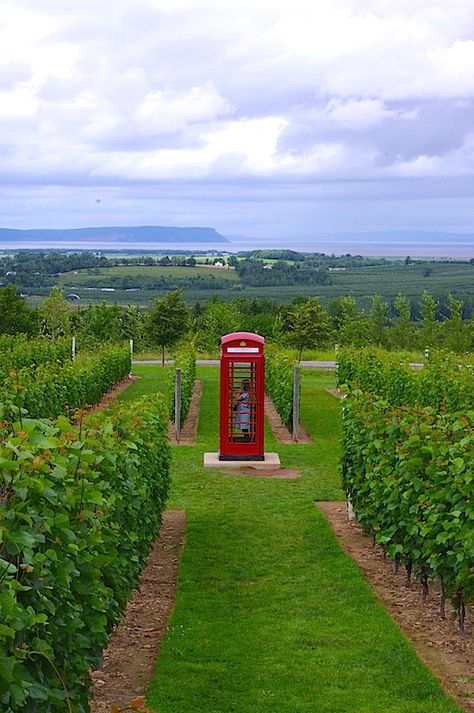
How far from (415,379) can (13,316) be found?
37.9 m

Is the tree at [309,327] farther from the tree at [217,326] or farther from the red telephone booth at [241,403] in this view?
the red telephone booth at [241,403]

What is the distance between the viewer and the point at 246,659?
7922mm

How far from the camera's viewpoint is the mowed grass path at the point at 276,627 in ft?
23.4

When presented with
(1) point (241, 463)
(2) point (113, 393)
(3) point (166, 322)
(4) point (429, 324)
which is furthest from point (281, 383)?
(4) point (429, 324)

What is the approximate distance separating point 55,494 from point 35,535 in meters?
0.39

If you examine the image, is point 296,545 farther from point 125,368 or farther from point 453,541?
point 125,368

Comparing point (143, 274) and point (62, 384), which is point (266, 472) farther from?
point (143, 274)

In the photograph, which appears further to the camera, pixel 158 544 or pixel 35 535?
pixel 158 544

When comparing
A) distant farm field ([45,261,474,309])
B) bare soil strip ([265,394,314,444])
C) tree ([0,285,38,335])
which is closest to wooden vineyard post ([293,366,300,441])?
bare soil strip ([265,394,314,444])

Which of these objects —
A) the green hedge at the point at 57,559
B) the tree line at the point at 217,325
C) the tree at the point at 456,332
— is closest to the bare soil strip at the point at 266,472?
the green hedge at the point at 57,559

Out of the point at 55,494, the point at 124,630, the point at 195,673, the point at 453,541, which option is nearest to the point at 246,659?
the point at 195,673

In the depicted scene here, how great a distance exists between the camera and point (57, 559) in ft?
16.9

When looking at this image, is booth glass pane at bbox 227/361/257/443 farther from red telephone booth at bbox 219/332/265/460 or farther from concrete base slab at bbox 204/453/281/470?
concrete base slab at bbox 204/453/281/470

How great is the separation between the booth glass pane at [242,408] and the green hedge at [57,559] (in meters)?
9.87
